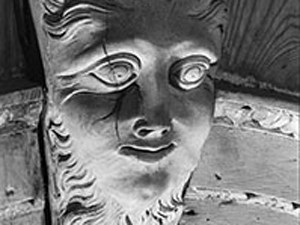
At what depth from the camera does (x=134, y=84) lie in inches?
52.7

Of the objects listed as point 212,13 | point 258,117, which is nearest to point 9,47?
point 212,13

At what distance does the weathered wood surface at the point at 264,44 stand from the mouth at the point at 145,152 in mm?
248

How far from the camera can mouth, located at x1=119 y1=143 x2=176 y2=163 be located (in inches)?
53.7

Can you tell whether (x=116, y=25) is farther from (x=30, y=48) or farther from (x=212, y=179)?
(x=212, y=179)

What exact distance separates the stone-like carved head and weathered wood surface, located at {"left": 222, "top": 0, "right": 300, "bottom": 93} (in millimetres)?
209

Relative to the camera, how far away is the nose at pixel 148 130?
4.40 feet

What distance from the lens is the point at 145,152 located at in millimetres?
1370

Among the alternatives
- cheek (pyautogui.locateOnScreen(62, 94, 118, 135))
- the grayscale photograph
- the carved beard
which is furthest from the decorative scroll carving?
cheek (pyautogui.locateOnScreen(62, 94, 118, 135))

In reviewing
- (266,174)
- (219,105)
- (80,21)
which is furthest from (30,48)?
(266,174)

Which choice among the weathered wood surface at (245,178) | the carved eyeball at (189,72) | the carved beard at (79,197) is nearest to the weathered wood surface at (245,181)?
the weathered wood surface at (245,178)

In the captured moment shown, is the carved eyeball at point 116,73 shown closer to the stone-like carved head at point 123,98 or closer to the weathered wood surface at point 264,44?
the stone-like carved head at point 123,98

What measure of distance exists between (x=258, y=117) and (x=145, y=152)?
0.89 feet

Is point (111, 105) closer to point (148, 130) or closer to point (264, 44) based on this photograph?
point (148, 130)

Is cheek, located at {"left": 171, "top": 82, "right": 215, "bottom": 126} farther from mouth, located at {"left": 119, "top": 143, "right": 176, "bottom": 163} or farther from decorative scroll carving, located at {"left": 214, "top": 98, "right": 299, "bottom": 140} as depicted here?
decorative scroll carving, located at {"left": 214, "top": 98, "right": 299, "bottom": 140}
